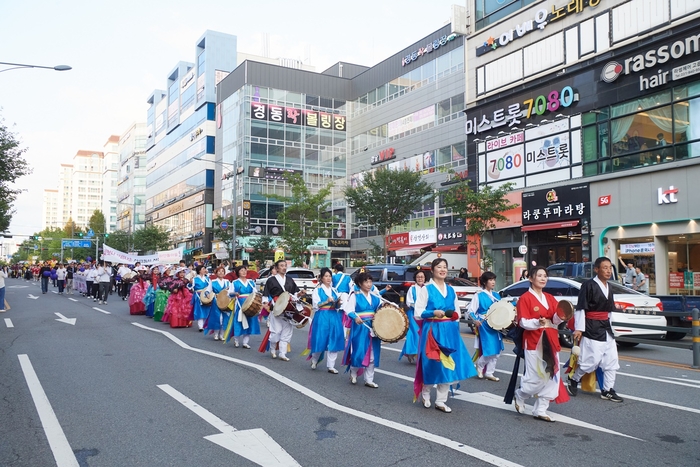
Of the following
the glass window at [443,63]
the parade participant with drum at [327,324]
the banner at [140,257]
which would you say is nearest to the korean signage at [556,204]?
the banner at [140,257]

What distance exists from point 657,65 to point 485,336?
1936 cm

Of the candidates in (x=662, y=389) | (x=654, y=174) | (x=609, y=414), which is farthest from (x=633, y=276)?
(x=609, y=414)

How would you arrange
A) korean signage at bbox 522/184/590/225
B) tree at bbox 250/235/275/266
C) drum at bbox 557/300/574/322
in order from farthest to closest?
tree at bbox 250/235/275/266, korean signage at bbox 522/184/590/225, drum at bbox 557/300/574/322

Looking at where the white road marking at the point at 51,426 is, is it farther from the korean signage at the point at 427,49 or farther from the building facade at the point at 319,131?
the korean signage at the point at 427,49

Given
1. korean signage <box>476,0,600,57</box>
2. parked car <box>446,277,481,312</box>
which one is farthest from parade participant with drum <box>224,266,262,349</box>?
korean signage <box>476,0,600,57</box>

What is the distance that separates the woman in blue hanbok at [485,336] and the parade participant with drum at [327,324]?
210 centimetres

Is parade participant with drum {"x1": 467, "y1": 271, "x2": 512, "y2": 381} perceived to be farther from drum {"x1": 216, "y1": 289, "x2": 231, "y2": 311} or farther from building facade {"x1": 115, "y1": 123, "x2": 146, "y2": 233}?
building facade {"x1": 115, "y1": 123, "x2": 146, "y2": 233}

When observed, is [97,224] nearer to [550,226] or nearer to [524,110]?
[524,110]

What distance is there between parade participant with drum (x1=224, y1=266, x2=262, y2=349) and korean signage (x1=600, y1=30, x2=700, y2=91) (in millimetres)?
19021

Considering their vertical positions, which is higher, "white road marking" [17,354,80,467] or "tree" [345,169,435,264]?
"tree" [345,169,435,264]

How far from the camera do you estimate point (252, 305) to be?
38.1 feet

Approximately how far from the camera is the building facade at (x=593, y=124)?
22.6m

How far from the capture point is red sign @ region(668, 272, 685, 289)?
22.8 meters

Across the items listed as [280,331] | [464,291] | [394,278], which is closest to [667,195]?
[464,291]
